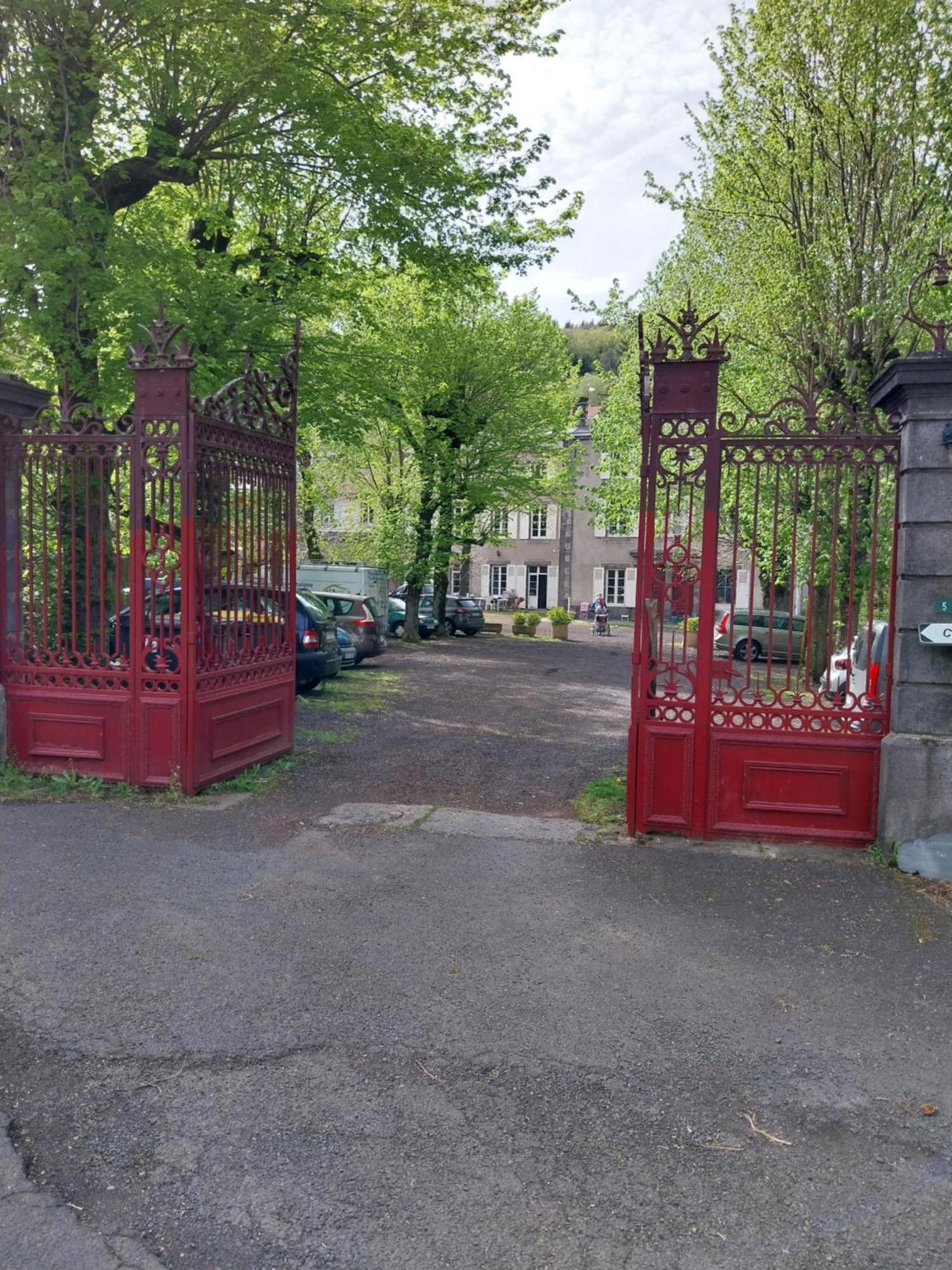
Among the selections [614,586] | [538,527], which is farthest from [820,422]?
[538,527]

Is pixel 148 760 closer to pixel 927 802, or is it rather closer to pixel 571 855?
pixel 571 855

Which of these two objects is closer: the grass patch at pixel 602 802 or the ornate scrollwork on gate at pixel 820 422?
the ornate scrollwork on gate at pixel 820 422

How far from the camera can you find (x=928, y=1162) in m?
3.19

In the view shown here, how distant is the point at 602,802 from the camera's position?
813 cm

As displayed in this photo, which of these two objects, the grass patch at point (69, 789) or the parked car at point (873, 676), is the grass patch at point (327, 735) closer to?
the grass patch at point (69, 789)

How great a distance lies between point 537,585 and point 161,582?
44.3 metres

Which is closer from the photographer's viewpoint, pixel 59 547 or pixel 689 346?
pixel 689 346

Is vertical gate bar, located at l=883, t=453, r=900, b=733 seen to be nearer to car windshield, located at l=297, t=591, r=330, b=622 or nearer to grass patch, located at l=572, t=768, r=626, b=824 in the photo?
grass patch, located at l=572, t=768, r=626, b=824

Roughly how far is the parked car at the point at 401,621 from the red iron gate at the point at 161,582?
21095 millimetres

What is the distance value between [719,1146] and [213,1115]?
1802mm

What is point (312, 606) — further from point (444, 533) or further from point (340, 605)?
point (444, 533)

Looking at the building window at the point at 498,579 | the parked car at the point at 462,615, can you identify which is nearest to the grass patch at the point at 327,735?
the parked car at the point at 462,615

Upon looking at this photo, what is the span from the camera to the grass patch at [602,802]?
7.57 m

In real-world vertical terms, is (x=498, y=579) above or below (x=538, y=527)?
below
